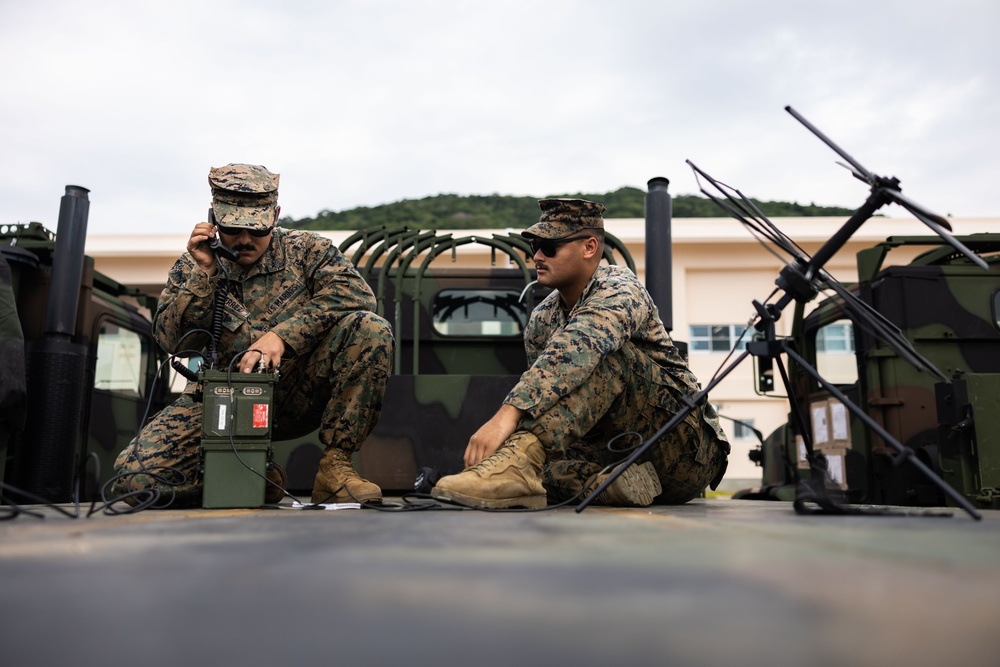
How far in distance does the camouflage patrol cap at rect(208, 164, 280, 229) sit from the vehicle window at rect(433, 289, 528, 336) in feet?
6.43

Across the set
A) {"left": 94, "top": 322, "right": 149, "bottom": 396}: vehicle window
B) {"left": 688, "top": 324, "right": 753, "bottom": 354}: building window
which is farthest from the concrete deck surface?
{"left": 688, "top": 324, "right": 753, "bottom": 354}: building window

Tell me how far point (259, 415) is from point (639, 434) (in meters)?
1.19

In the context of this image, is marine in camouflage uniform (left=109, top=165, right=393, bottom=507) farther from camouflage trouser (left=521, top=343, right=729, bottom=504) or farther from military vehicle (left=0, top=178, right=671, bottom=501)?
military vehicle (left=0, top=178, right=671, bottom=501)

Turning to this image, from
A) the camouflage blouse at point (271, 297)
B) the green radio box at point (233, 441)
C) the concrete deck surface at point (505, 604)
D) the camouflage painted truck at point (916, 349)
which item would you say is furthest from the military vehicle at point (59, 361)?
the camouflage painted truck at point (916, 349)

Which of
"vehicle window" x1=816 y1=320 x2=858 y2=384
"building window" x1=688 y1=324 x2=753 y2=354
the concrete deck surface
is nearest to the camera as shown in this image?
the concrete deck surface

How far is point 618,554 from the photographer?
37.1 inches

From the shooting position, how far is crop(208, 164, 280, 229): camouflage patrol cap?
268cm

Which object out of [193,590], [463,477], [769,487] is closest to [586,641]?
[193,590]

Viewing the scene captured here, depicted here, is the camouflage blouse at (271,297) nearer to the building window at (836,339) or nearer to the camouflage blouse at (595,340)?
the camouflage blouse at (595,340)

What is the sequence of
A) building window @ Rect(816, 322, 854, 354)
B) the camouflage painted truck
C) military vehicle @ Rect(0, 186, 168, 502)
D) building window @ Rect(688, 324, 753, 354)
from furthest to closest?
building window @ Rect(688, 324, 753, 354)
building window @ Rect(816, 322, 854, 354)
the camouflage painted truck
military vehicle @ Rect(0, 186, 168, 502)

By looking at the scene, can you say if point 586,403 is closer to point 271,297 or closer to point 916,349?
point 271,297

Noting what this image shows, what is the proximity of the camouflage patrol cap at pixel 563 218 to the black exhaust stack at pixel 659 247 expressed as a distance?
4.09 feet

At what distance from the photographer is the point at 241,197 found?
8.93 ft

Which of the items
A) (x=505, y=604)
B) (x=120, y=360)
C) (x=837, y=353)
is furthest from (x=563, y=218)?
(x=120, y=360)
